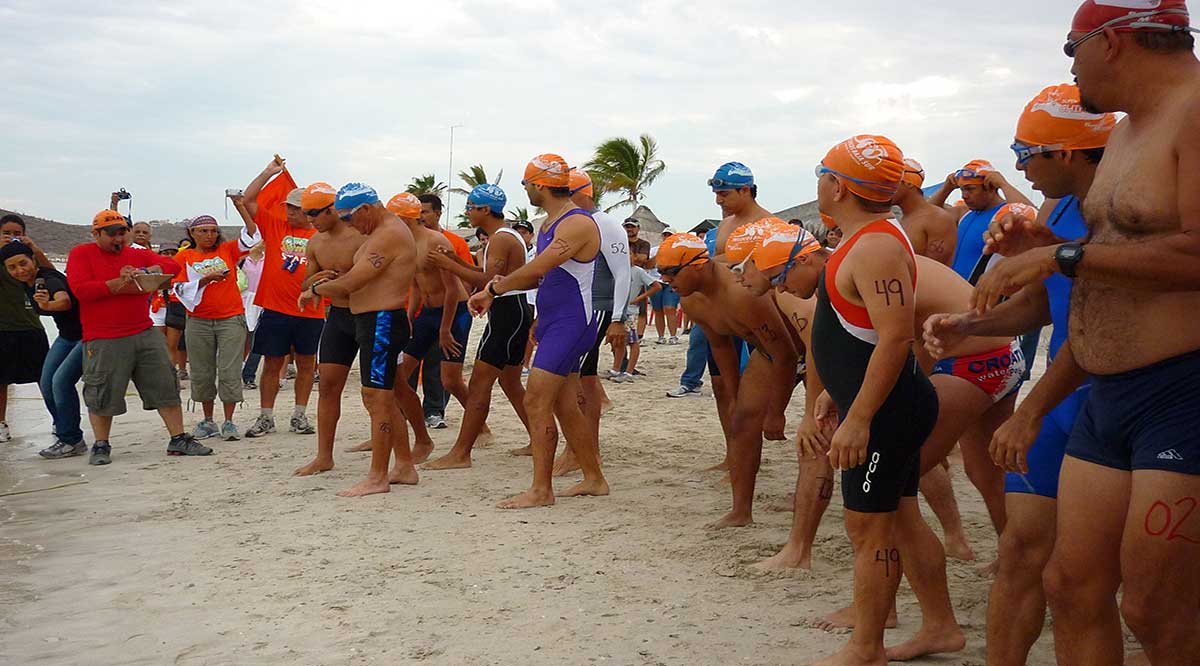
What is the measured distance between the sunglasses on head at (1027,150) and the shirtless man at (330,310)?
506cm

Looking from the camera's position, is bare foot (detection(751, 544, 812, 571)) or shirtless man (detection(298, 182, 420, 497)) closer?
bare foot (detection(751, 544, 812, 571))

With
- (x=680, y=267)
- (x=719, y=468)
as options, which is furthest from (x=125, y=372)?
(x=680, y=267)

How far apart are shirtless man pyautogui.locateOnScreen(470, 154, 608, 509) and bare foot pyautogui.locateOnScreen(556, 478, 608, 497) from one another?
0.57 ft

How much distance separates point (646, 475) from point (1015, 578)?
177 inches

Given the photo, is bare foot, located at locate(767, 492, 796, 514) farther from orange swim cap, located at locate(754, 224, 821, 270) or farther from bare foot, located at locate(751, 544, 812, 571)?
orange swim cap, located at locate(754, 224, 821, 270)

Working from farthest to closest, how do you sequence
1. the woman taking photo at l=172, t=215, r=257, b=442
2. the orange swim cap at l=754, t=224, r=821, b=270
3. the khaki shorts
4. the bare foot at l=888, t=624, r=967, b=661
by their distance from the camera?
the woman taking photo at l=172, t=215, r=257, b=442
the khaki shorts
the orange swim cap at l=754, t=224, r=821, b=270
the bare foot at l=888, t=624, r=967, b=661

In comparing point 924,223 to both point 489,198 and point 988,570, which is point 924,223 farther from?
point 489,198

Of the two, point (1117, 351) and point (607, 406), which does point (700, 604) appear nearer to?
point (1117, 351)

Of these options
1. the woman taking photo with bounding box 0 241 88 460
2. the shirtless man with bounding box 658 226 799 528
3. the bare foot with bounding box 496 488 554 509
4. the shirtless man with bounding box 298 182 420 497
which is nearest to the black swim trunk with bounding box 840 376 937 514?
Result: the shirtless man with bounding box 658 226 799 528

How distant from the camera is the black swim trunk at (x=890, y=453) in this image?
340 cm

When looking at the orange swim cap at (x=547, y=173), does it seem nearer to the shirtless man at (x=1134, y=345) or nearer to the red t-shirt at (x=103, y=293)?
the red t-shirt at (x=103, y=293)

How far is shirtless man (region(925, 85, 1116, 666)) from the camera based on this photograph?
2.99 m

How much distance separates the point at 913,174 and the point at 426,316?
410cm

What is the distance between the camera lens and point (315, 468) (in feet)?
25.0
